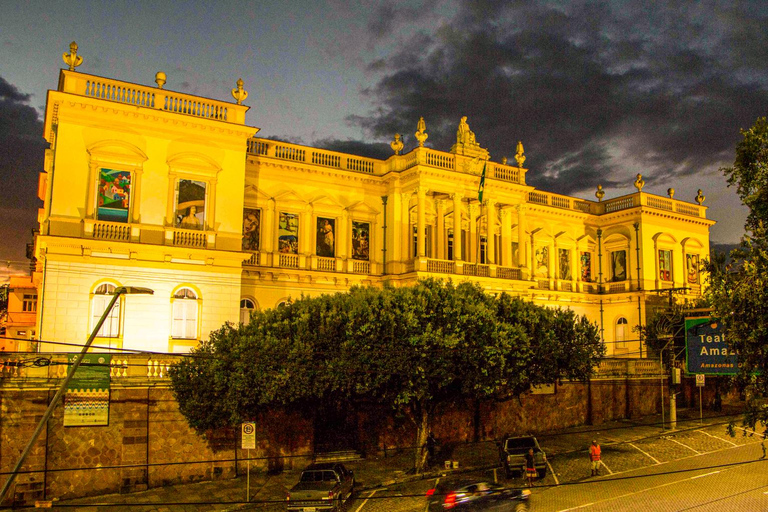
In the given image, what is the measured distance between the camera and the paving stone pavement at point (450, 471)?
83.9ft

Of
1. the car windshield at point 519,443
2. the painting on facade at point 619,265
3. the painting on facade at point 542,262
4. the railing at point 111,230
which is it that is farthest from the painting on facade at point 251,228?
the painting on facade at point 619,265

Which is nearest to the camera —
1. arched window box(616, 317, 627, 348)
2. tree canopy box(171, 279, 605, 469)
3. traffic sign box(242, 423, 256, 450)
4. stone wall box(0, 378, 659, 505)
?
traffic sign box(242, 423, 256, 450)

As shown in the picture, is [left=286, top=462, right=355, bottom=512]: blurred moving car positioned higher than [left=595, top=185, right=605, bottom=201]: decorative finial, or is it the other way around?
[left=595, top=185, right=605, bottom=201]: decorative finial

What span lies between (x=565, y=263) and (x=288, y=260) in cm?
2319

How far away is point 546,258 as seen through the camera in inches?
2080

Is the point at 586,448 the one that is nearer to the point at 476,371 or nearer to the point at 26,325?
the point at 476,371

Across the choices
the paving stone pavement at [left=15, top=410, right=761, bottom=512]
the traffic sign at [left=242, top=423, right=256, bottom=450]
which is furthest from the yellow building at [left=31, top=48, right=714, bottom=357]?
the traffic sign at [left=242, top=423, right=256, bottom=450]

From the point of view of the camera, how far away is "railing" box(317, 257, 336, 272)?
41.7 metres

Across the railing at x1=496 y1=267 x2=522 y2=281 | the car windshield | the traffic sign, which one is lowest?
the car windshield

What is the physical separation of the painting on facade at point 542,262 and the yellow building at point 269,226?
4.4 inches

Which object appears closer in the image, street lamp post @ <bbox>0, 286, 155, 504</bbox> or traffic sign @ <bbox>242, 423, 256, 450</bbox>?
street lamp post @ <bbox>0, 286, 155, 504</bbox>

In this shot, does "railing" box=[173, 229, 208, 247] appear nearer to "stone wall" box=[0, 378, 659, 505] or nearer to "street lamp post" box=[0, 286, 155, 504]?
"stone wall" box=[0, 378, 659, 505]

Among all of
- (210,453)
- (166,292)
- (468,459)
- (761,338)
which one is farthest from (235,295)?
(761,338)

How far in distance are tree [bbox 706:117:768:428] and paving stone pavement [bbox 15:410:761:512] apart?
12192 mm
